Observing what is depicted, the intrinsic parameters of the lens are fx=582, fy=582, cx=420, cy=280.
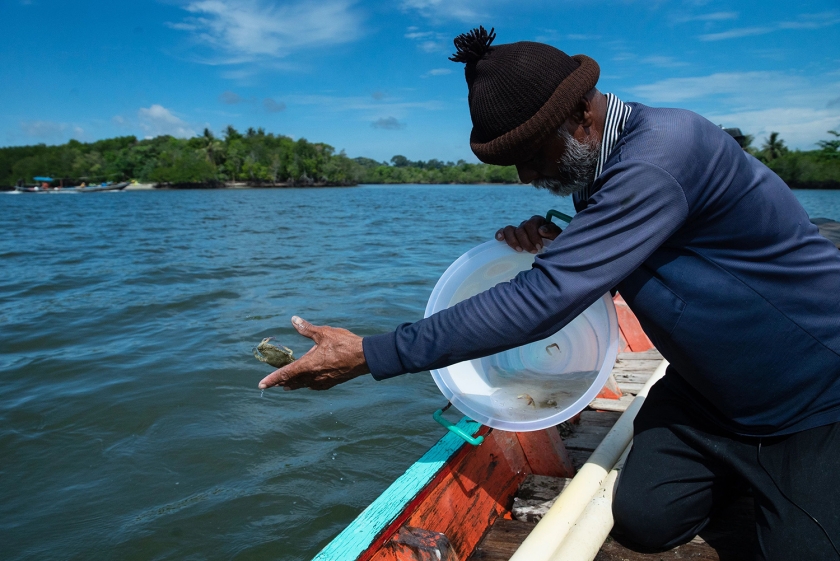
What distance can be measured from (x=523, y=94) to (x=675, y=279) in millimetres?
689

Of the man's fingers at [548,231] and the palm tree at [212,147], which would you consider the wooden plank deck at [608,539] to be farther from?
the palm tree at [212,147]

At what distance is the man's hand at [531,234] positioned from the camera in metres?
2.19

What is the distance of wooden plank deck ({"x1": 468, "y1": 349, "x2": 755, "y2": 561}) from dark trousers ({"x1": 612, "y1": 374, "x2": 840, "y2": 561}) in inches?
2.2

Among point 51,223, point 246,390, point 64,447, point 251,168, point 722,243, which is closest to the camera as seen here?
point 722,243

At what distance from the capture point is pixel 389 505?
1.91m

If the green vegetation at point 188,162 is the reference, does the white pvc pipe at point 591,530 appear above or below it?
below

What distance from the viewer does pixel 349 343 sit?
1.73 m

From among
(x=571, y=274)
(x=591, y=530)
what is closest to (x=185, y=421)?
(x=591, y=530)

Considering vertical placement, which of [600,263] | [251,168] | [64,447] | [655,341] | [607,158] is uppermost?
[251,168]

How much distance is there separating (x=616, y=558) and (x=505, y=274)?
47.8 inches

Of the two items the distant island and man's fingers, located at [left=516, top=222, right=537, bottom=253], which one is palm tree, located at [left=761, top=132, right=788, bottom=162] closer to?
the distant island

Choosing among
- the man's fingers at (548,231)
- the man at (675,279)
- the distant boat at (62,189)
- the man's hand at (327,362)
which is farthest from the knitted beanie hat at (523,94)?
the distant boat at (62,189)

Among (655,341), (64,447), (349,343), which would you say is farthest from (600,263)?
(64,447)

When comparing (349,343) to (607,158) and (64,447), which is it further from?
(64,447)
